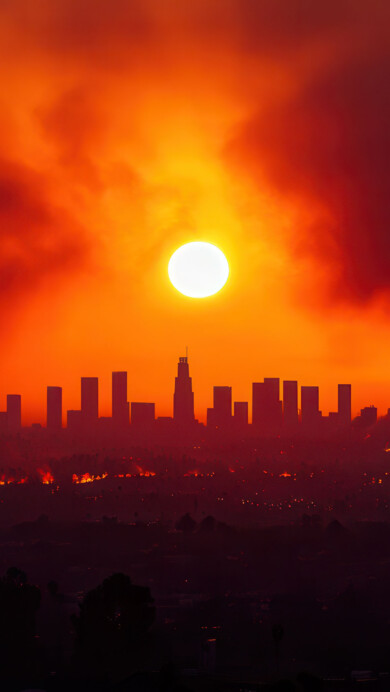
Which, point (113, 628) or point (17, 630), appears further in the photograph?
point (17, 630)

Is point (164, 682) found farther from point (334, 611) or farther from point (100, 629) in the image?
point (334, 611)

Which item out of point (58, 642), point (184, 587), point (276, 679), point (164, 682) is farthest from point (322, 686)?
point (184, 587)

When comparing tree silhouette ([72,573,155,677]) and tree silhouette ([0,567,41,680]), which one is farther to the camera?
tree silhouette ([72,573,155,677])

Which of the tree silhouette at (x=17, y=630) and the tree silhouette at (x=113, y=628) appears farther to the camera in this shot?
the tree silhouette at (x=113, y=628)

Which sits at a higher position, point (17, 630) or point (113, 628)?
point (113, 628)
